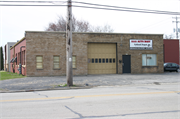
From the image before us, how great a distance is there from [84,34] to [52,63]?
16.6 feet

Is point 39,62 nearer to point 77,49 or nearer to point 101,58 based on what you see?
point 77,49

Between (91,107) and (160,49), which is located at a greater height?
(160,49)

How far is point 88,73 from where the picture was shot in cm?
2356

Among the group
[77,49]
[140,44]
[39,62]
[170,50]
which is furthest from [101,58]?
[170,50]

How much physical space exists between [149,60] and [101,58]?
6.56 meters

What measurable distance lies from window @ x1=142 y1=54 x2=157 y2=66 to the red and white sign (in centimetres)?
105

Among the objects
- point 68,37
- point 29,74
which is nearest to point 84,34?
point 29,74

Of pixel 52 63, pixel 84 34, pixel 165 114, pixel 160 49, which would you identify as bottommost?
pixel 165 114

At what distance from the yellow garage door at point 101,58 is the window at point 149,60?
13.5 ft

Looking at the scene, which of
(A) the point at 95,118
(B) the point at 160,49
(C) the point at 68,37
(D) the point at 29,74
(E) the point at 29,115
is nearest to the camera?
(A) the point at 95,118

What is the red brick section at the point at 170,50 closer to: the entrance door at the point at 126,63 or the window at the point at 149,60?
the window at the point at 149,60

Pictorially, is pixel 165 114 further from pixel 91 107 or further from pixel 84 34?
pixel 84 34

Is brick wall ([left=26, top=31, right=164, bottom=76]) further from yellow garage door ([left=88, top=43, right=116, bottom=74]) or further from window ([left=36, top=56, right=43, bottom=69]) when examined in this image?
yellow garage door ([left=88, top=43, right=116, bottom=74])

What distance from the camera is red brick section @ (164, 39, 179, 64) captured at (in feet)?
109
